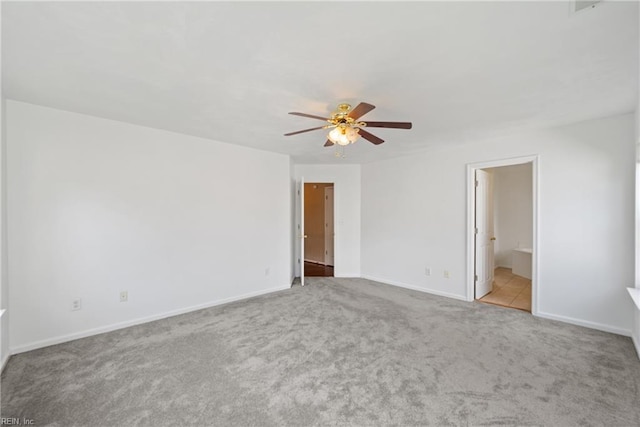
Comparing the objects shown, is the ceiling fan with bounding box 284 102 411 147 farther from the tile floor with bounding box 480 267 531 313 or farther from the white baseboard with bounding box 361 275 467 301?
the tile floor with bounding box 480 267 531 313

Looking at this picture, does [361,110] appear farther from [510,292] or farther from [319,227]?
[319,227]

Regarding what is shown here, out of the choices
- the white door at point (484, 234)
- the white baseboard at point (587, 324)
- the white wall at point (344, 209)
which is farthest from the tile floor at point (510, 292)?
the white wall at point (344, 209)

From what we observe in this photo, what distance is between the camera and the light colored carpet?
1.71m

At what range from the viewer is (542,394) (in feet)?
6.22

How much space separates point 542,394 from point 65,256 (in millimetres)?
4529

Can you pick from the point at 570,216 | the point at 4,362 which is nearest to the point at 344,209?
the point at 570,216

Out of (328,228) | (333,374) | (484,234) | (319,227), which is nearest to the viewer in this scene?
(333,374)

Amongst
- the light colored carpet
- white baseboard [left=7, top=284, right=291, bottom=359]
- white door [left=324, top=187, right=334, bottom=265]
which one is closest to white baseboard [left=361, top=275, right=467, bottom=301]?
the light colored carpet

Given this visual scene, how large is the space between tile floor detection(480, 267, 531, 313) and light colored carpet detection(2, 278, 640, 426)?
53 cm

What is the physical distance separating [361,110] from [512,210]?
19.3 feet

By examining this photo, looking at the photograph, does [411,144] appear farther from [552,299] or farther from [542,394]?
[542,394]

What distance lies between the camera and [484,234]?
13.8ft

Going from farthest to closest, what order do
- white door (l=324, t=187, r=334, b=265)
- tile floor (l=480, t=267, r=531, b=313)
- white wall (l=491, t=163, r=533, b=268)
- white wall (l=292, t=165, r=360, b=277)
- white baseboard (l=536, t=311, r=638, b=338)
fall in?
white door (l=324, t=187, r=334, b=265)
white wall (l=491, t=163, r=533, b=268)
white wall (l=292, t=165, r=360, b=277)
tile floor (l=480, t=267, r=531, b=313)
white baseboard (l=536, t=311, r=638, b=338)

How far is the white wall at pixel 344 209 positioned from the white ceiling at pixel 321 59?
260 cm
